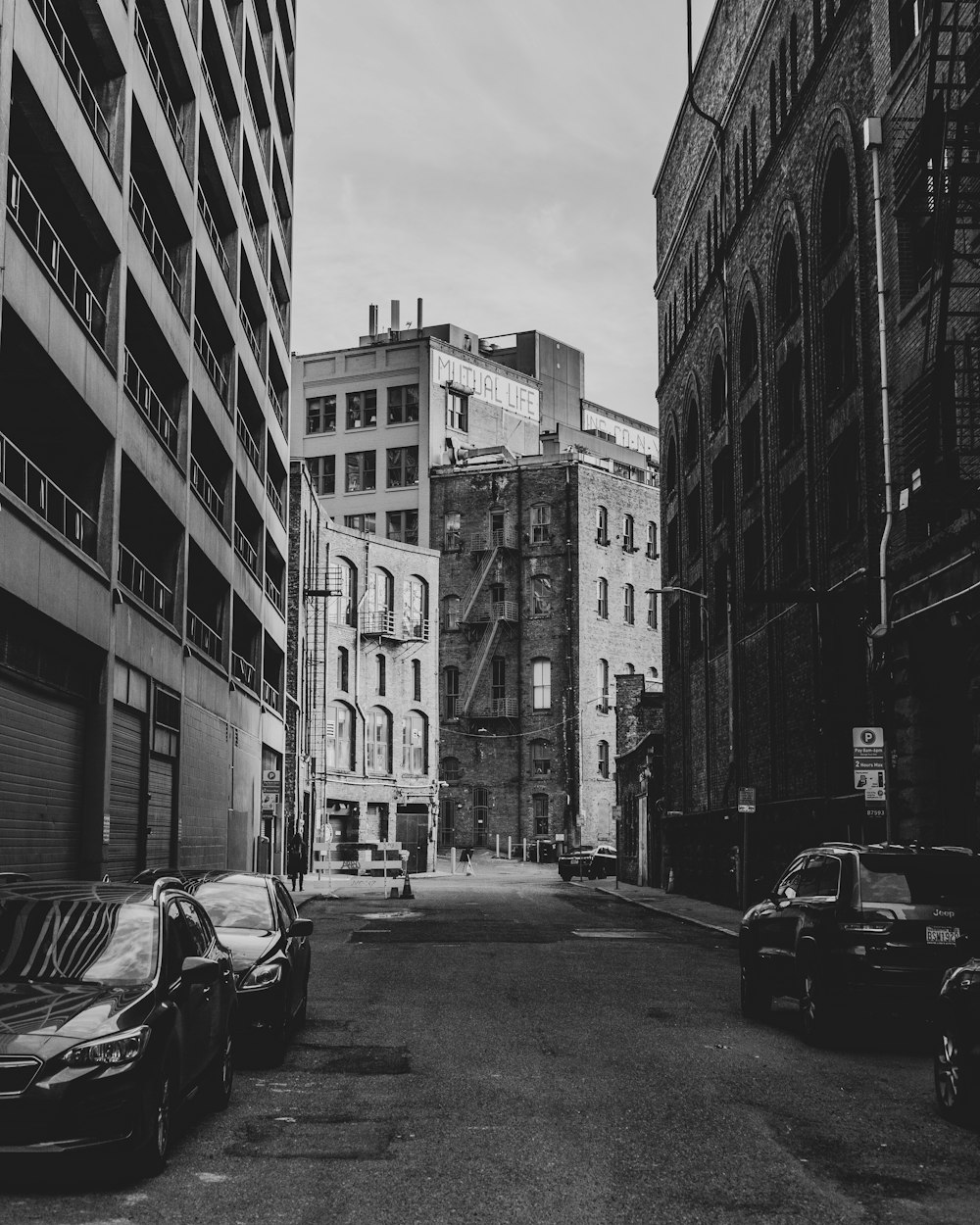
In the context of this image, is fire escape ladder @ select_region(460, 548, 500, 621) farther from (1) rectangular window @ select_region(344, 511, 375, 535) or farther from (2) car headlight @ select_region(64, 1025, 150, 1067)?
(2) car headlight @ select_region(64, 1025, 150, 1067)

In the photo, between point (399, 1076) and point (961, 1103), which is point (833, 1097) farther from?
point (399, 1076)

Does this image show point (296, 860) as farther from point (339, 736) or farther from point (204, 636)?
point (339, 736)

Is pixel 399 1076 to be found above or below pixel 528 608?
below

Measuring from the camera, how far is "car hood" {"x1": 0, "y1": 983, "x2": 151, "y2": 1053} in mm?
7031

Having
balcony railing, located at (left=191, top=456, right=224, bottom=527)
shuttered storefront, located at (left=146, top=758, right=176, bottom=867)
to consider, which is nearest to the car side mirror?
shuttered storefront, located at (left=146, top=758, right=176, bottom=867)

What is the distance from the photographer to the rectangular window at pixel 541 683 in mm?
81938

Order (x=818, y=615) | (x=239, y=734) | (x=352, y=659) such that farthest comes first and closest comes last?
(x=352, y=659) → (x=239, y=734) → (x=818, y=615)

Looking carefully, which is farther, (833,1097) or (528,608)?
(528,608)

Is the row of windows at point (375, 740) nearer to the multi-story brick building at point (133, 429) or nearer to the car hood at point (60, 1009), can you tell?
the multi-story brick building at point (133, 429)

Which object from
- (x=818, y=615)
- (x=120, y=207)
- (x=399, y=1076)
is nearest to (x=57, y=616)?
(x=120, y=207)

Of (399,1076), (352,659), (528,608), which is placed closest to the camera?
(399,1076)

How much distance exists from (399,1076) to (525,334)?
86.0 meters

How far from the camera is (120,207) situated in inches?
947

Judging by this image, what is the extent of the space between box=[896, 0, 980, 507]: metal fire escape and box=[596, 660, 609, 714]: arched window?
198ft
